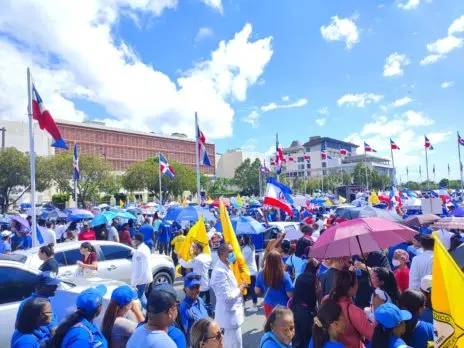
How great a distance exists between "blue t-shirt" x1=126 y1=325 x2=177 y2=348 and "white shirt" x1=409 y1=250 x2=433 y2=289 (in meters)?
4.05

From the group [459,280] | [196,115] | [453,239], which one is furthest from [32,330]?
[196,115]

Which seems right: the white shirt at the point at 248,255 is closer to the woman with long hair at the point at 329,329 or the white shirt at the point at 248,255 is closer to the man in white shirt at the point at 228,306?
the man in white shirt at the point at 228,306

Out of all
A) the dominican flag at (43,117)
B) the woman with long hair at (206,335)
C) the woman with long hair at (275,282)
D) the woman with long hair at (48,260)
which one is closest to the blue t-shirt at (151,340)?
the woman with long hair at (206,335)

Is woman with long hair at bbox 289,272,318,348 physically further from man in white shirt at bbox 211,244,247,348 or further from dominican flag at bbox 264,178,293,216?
dominican flag at bbox 264,178,293,216

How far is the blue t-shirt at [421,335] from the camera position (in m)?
3.23

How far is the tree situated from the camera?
89.9 metres

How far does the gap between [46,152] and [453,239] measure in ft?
263

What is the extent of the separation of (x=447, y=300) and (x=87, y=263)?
22.2 feet

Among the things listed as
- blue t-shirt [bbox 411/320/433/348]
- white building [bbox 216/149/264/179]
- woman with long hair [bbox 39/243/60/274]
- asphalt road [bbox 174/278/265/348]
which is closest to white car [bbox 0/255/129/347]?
woman with long hair [bbox 39/243/60/274]

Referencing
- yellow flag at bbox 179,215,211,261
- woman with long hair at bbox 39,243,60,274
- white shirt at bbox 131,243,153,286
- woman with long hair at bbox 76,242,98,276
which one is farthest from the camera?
yellow flag at bbox 179,215,211,261

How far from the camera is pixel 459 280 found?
2.08 metres

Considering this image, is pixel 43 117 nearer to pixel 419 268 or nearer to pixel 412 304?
pixel 419 268

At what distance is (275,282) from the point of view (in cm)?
484

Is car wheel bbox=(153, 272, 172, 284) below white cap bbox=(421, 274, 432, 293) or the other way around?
below
